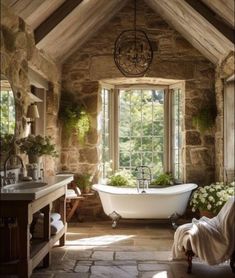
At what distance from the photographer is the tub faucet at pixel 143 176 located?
644 cm

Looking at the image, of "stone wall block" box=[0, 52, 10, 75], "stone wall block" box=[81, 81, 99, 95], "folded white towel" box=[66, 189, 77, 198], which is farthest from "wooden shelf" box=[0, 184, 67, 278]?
"stone wall block" box=[81, 81, 99, 95]

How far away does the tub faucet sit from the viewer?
6.44 meters

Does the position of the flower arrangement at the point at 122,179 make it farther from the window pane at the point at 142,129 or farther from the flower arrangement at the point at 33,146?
the flower arrangement at the point at 33,146

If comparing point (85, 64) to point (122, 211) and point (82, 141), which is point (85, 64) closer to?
point (82, 141)

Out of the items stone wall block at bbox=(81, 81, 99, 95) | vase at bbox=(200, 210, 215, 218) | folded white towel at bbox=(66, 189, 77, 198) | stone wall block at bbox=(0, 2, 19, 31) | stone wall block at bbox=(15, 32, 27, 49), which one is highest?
stone wall block at bbox=(0, 2, 19, 31)

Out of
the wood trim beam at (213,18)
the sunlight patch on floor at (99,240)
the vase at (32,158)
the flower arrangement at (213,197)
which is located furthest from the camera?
the flower arrangement at (213,197)

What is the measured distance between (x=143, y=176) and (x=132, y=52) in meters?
2.06

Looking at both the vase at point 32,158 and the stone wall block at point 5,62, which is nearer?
the stone wall block at point 5,62

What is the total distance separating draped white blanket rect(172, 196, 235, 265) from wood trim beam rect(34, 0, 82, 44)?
9.71 ft

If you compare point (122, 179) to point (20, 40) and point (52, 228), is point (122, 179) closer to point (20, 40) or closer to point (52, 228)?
point (52, 228)

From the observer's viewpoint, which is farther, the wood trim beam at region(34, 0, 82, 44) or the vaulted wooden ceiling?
the wood trim beam at region(34, 0, 82, 44)

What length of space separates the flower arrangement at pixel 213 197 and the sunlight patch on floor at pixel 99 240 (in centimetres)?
108

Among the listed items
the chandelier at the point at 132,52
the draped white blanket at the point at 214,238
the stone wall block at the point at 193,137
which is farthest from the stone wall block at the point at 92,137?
the draped white blanket at the point at 214,238

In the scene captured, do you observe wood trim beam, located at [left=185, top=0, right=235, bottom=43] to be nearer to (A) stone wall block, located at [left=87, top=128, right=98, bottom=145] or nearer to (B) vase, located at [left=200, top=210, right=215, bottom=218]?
(B) vase, located at [left=200, top=210, right=215, bottom=218]
